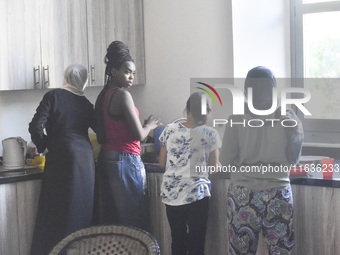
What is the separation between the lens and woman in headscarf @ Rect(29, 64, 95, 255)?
3.30 m

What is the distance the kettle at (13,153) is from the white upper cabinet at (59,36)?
339 millimetres

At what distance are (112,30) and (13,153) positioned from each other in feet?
3.55

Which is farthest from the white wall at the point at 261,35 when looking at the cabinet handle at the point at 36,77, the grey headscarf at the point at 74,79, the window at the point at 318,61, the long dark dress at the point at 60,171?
the cabinet handle at the point at 36,77

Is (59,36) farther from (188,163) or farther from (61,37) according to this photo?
(188,163)

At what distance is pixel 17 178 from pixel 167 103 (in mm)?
1250

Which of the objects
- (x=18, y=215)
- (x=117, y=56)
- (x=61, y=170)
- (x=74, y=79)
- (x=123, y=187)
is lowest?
(x=18, y=215)

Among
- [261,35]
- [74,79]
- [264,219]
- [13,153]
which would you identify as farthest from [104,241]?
[261,35]

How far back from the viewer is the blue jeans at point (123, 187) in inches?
130

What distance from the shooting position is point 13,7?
11.2 feet

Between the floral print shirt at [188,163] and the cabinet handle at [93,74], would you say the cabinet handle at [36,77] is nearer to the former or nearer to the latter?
the cabinet handle at [93,74]

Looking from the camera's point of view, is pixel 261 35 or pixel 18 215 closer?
pixel 18 215

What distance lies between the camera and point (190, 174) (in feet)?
10.2

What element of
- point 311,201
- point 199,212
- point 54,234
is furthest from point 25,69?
point 311,201

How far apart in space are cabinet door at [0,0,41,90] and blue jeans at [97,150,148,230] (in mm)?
650
